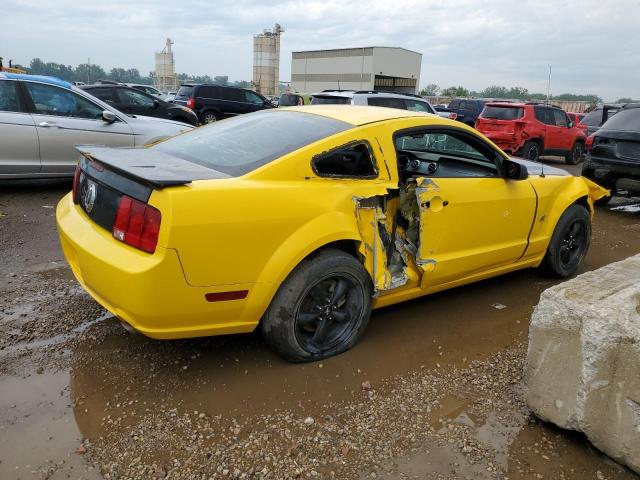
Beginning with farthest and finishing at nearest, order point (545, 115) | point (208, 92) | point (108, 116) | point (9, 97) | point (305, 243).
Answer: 1. point (208, 92)
2. point (545, 115)
3. point (108, 116)
4. point (9, 97)
5. point (305, 243)

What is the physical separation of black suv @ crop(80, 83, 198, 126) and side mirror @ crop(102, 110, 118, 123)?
5.82 metres

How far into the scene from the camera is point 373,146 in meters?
3.23

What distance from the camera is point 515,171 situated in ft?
13.0

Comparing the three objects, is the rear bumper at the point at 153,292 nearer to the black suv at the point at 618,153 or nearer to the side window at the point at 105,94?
the black suv at the point at 618,153

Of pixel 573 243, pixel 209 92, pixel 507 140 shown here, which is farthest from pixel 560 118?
pixel 209 92

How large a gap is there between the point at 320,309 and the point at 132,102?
11610 mm

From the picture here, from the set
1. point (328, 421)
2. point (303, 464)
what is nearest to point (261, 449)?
point (303, 464)

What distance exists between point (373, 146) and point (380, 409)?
1563mm

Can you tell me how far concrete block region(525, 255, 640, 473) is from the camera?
88.0 inches

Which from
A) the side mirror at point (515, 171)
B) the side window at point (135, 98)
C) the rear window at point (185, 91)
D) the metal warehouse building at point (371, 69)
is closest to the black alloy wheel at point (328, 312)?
the side mirror at point (515, 171)

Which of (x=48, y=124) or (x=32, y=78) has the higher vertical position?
(x=32, y=78)

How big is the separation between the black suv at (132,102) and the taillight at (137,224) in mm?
10882

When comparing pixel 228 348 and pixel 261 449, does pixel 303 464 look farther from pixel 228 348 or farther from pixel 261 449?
pixel 228 348

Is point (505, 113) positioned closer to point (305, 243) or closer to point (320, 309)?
point (320, 309)
